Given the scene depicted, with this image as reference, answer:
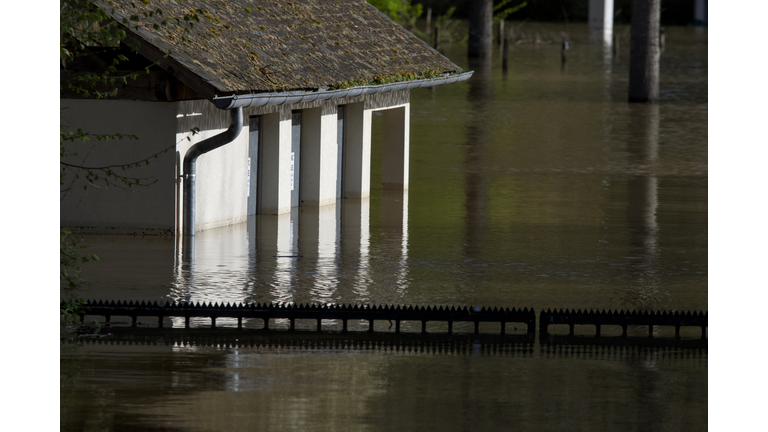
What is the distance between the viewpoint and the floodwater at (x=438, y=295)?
7.78 meters

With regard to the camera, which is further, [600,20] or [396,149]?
[600,20]

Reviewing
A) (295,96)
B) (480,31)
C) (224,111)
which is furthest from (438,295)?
(480,31)

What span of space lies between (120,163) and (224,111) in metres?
1.77

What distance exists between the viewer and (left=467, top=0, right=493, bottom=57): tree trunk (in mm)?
50125

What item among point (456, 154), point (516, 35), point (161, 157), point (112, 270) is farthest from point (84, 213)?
point (516, 35)

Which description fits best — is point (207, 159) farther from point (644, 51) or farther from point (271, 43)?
point (644, 51)

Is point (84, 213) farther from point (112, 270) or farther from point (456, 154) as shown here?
point (456, 154)

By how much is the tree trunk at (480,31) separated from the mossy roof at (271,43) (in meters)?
31.0

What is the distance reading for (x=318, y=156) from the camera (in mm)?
17547

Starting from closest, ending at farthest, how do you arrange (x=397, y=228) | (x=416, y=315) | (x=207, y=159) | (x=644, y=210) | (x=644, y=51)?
(x=416, y=315) < (x=207, y=159) < (x=397, y=228) < (x=644, y=210) < (x=644, y=51)

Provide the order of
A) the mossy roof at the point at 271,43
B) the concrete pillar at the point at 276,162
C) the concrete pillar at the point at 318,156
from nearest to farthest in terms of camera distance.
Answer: the mossy roof at the point at 271,43, the concrete pillar at the point at 276,162, the concrete pillar at the point at 318,156

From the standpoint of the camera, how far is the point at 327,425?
24.2 feet

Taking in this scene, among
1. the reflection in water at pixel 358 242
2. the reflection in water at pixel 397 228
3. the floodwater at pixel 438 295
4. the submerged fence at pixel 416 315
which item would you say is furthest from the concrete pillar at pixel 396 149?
the submerged fence at pixel 416 315

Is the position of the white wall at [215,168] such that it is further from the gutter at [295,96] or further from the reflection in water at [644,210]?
the reflection in water at [644,210]
